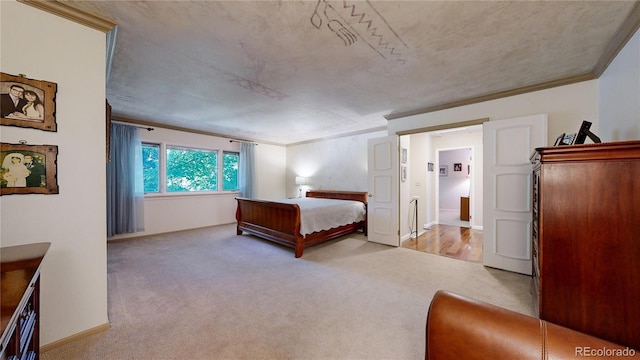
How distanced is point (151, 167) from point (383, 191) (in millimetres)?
4675

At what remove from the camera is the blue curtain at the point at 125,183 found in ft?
12.9

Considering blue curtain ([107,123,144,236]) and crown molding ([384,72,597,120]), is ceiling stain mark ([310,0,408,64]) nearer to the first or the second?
crown molding ([384,72,597,120])

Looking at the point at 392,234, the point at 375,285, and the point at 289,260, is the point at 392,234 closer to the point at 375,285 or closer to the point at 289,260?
the point at 375,285

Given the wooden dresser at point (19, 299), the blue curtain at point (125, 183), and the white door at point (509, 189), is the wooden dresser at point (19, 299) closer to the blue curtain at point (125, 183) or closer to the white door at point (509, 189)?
the blue curtain at point (125, 183)

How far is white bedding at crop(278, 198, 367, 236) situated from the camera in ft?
11.6

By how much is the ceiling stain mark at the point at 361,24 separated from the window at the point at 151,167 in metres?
4.55

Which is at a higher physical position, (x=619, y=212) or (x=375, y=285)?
(x=619, y=212)

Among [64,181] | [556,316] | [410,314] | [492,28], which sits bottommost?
[410,314]

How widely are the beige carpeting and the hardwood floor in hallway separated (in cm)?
32

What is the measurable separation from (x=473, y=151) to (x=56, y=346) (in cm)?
683

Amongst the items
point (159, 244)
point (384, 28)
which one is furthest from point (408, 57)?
point (159, 244)

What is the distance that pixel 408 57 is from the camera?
6.95 feet

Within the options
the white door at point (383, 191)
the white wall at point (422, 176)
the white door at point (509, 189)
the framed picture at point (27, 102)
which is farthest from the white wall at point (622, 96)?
the framed picture at point (27, 102)

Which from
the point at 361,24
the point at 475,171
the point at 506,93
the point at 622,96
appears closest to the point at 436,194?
the point at 475,171
